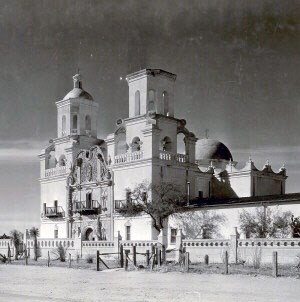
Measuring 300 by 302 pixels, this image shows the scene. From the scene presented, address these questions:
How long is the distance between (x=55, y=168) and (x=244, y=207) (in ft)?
67.2

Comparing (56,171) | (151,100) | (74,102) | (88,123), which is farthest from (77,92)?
(151,100)

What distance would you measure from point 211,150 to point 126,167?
40.1ft

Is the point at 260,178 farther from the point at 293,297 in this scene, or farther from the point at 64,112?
the point at 293,297

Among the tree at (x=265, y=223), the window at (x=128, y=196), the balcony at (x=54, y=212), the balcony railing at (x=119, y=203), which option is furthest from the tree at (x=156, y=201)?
the balcony at (x=54, y=212)

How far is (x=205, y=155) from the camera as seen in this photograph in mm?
53125

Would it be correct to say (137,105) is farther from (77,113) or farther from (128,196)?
(77,113)

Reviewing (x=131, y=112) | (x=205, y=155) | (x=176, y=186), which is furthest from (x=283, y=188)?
(x=131, y=112)

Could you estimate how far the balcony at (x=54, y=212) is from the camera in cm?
4953

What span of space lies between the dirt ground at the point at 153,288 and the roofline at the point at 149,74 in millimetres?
21013

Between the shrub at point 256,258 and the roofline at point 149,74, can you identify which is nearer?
the shrub at point 256,258

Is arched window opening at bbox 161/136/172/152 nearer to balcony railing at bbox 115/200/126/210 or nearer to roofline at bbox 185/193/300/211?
balcony railing at bbox 115/200/126/210

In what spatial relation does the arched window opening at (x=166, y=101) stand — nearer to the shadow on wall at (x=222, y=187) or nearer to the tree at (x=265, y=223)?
the shadow on wall at (x=222, y=187)

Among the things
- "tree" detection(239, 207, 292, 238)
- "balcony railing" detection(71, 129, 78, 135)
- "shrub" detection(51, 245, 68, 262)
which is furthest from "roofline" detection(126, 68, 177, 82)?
"shrub" detection(51, 245, 68, 262)

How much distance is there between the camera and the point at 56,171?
169 ft
